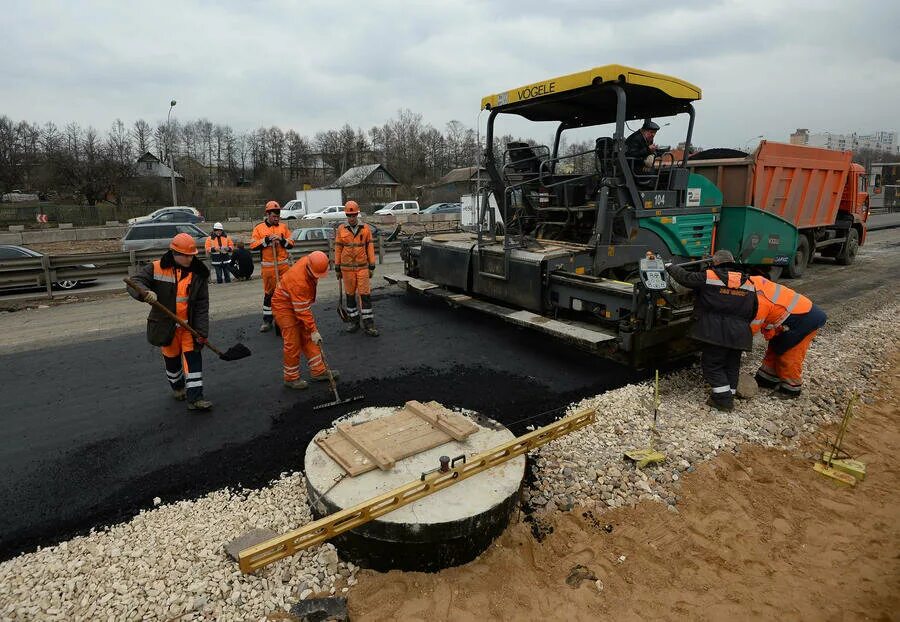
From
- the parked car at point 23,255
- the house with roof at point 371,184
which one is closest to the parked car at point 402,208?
the house with roof at point 371,184

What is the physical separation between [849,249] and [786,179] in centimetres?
529

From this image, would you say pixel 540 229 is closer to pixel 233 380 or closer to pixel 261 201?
Answer: pixel 233 380

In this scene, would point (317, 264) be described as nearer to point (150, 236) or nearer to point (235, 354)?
point (235, 354)

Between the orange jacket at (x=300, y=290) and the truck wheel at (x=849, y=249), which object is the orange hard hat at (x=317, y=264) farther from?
the truck wheel at (x=849, y=249)

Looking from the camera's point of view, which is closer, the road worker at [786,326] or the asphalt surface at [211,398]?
the asphalt surface at [211,398]

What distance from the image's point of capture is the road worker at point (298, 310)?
193 inches

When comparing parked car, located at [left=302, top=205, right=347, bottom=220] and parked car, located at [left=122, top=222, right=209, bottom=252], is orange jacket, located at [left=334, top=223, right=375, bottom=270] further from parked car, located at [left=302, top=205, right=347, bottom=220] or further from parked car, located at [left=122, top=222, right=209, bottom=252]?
parked car, located at [left=302, top=205, right=347, bottom=220]

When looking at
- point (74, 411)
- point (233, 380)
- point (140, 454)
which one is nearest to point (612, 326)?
point (233, 380)

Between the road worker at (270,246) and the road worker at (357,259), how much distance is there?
2.42ft

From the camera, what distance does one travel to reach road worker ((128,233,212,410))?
4551mm

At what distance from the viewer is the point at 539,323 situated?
19.7ft

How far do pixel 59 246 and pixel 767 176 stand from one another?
24.0m

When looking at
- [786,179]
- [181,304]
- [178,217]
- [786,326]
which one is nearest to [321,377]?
[181,304]

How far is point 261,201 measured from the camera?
47.9m
